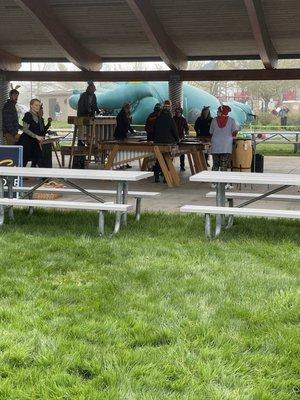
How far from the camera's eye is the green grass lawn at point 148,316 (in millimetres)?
3006

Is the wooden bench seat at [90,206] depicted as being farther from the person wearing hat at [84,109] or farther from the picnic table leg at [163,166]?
the person wearing hat at [84,109]

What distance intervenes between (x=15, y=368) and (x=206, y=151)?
9.51 metres

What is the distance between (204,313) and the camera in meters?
3.99

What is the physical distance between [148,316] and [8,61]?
1529cm

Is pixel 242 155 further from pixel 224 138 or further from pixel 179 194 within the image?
pixel 179 194

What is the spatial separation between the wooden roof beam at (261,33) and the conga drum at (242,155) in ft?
11.1

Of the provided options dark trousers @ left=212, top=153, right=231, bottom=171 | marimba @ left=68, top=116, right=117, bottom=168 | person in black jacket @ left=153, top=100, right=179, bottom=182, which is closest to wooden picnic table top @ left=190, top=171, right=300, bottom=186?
dark trousers @ left=212, top=153, right=231, bottom=171

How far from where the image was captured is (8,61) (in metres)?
17.9

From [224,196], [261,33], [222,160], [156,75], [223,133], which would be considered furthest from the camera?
[156,75]

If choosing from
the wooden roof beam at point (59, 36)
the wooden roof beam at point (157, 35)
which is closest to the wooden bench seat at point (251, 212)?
the wooden roof beam at point (157, 35)

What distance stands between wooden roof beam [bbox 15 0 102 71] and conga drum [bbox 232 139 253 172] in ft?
19.8

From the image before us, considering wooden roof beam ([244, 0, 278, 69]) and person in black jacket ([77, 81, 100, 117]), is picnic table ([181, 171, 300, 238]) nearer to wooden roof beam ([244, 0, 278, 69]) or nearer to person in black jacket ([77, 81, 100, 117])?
wooden roof beam ([244, 0, 278, 69])

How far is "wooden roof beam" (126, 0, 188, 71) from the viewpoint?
13.3 meters

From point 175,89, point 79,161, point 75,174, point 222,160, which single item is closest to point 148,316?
point 75,174
